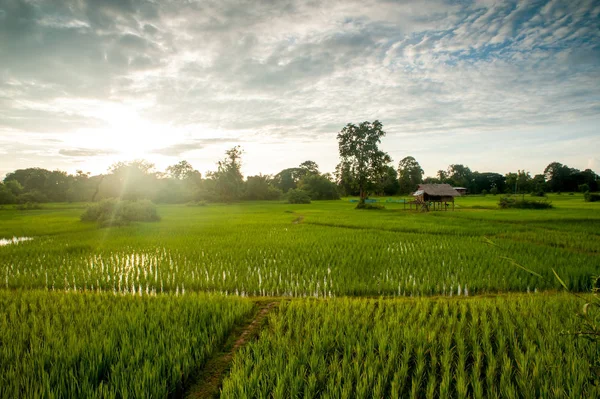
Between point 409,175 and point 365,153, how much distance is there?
4095 cm

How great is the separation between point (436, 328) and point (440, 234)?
10254 mm

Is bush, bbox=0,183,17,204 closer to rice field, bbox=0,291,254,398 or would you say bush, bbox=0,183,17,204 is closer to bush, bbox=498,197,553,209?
rice field, bbox=0,291,254,398

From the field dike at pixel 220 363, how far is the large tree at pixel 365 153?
1245 inches

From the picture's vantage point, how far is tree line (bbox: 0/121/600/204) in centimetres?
3528

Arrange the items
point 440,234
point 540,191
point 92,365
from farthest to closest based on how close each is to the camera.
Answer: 1. point 540,191
2. point 440,234
3. point 92,365

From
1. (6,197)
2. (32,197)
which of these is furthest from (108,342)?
(32,197)

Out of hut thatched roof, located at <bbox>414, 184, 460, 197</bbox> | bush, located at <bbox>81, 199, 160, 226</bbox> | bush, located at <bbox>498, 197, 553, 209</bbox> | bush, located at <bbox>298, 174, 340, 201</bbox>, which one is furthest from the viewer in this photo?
bush, located at <bbox>298, 174, 340, 201</bbox>

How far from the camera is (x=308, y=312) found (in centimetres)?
417

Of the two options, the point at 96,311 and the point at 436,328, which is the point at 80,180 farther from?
the point at 436,328

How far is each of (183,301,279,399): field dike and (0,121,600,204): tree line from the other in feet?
87.7

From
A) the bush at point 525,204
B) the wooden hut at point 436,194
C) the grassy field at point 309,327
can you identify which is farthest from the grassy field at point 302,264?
the bush at point 525,204

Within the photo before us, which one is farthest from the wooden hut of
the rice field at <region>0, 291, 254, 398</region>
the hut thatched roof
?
the rice field at <region>0, 291, 254, 398</region>

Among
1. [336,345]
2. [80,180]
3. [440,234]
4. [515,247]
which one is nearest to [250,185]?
[80,180]

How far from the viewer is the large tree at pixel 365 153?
1367 inches
